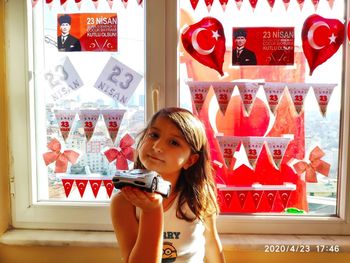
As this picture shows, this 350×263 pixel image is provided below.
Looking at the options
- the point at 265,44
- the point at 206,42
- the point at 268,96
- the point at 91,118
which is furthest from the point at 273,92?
the point at 91,118

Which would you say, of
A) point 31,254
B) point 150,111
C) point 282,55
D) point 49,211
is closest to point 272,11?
point 282,55

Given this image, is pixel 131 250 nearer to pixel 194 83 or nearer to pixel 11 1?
pixel 194 83

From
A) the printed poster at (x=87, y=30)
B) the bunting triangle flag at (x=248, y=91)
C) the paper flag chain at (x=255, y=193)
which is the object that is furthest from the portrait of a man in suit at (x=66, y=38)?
the paper flag chain at (x=255, y=193)

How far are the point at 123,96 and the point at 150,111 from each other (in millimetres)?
117

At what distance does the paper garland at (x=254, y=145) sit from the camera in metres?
1.20

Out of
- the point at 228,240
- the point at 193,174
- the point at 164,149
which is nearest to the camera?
the point at 164,149

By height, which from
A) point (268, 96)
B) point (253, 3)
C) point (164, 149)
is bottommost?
point (164, 149)

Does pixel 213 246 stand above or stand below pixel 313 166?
below

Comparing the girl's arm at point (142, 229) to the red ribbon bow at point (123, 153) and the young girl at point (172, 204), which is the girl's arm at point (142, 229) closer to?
the young girl at point (172, 204)

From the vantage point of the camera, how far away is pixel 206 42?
1.17 metres

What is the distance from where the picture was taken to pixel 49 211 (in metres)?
1.24

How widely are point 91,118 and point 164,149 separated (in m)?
0.48

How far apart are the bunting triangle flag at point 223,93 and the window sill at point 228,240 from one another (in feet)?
1.60

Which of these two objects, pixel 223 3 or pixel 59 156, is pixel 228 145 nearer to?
pixel 223 3
